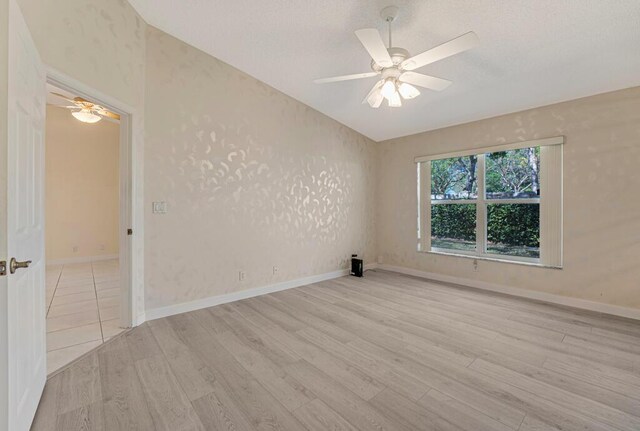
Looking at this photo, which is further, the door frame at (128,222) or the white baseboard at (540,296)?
the white baseboard at (540,296)

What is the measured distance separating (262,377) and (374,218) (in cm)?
424

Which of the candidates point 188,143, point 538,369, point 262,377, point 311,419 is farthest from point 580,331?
point 188,143

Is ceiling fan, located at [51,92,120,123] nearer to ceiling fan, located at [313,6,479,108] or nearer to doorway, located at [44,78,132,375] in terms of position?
doorway, located at [44,78,132,375]

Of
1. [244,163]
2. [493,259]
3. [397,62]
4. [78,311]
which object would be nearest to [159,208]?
[244,163]

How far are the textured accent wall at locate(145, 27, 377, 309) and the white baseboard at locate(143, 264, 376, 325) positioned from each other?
0.07m

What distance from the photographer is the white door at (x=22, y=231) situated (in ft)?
4.08

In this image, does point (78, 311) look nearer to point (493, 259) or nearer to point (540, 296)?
point (493, 259)

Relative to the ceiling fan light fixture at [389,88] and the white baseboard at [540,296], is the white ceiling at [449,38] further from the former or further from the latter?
the white baseboard at [540,296]

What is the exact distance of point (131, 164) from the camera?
9.28ft

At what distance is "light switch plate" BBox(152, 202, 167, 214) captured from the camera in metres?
3.08

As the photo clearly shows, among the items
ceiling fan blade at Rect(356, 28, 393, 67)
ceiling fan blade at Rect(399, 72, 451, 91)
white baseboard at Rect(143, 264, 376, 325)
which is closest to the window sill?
white baseboard at Rect(143, 264, 376, 325)

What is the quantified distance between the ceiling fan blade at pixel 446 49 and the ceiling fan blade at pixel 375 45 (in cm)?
17

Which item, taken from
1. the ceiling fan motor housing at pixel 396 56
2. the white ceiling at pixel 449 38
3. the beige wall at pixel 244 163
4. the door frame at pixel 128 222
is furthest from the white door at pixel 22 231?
the ceiling fan motor housing at pixel 396 56

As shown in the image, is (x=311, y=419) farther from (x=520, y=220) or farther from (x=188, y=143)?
(x=520, y=220)
